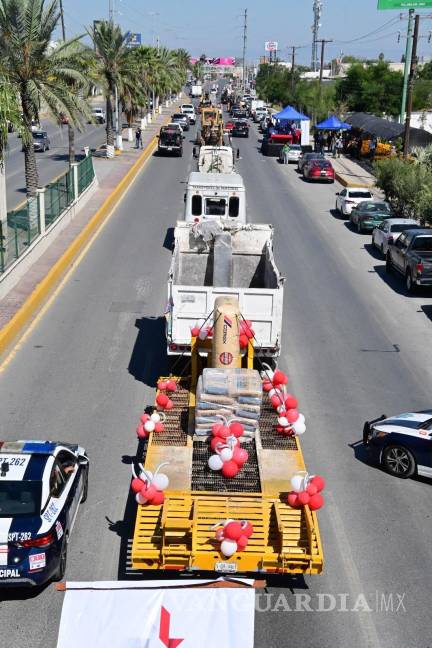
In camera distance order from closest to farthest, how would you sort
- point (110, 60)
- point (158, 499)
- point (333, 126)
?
point (158, 499)
point (110, 60)
point (333, 126)

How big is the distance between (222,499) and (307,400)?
5.73 meters

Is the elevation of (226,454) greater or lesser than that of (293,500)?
greater

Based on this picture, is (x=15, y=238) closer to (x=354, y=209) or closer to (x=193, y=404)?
(x=193, y=404)

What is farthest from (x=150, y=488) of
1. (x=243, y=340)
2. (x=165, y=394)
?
(x=243, y=340)

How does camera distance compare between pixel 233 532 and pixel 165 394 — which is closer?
pixel 233 532

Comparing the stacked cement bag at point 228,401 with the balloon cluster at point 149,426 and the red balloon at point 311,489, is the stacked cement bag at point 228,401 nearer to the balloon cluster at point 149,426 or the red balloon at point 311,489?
the balloon cluster at point 149,426

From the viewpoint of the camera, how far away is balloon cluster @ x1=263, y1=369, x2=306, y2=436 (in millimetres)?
11438

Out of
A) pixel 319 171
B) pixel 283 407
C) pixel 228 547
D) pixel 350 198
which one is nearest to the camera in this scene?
pixel 228 547

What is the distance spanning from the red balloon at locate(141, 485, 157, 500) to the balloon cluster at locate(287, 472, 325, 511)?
5.34ft

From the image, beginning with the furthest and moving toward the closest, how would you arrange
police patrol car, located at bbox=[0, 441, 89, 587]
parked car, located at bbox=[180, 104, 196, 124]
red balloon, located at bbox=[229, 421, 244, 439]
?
parked car, located at bbox=[180, 104, 196, 124] < red balloon, located at bbox=[229, 421, 244, 439] < police patrol car, located at bbox=[0, 441, 89, 587]

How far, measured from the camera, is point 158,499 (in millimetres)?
9453

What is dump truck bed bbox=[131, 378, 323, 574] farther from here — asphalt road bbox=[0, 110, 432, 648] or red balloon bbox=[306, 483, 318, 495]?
asphalt road bbox=[0, 110, 432, 648]

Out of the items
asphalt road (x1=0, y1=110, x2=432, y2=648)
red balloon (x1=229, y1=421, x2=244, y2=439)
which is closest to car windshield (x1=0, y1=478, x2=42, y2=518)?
asphalt road (x1=0, y1=110, x2=432, y2=648)

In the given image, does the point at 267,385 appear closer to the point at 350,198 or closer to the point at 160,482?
the point at 160,482
